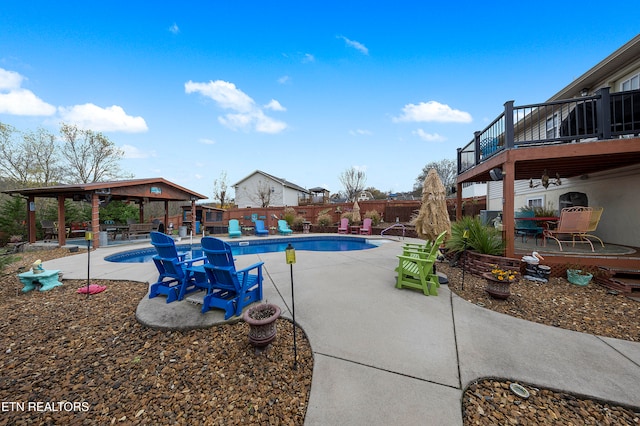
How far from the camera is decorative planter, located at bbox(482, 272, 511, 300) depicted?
3.58 meters

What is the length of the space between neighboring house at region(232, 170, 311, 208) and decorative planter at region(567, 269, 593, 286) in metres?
24.1

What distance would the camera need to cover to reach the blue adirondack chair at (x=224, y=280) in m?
2.96

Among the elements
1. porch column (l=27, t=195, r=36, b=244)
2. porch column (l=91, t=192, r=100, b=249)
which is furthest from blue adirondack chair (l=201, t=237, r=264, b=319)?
porch column (l=27, t=195, r=36, b=244)

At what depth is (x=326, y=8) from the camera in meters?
8.86

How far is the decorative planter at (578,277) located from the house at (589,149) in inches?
36.4

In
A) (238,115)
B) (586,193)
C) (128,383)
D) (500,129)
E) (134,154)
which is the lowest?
(128,383)

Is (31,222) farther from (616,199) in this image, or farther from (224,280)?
(616,199)

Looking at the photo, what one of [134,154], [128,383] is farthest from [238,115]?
[128,383]

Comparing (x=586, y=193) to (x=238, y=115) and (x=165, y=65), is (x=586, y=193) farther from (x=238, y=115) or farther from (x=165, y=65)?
(x=238, y=115)

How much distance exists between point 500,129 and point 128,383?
26.6 ft

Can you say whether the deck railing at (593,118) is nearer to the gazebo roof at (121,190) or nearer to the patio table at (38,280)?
the patio table at (38,280)

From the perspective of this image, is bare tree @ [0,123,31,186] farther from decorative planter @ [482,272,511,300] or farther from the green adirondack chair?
decorative planter @ [482,272,511,300]

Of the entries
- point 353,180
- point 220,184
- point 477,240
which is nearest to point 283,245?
point 477,240

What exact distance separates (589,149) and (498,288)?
3.56 meters
